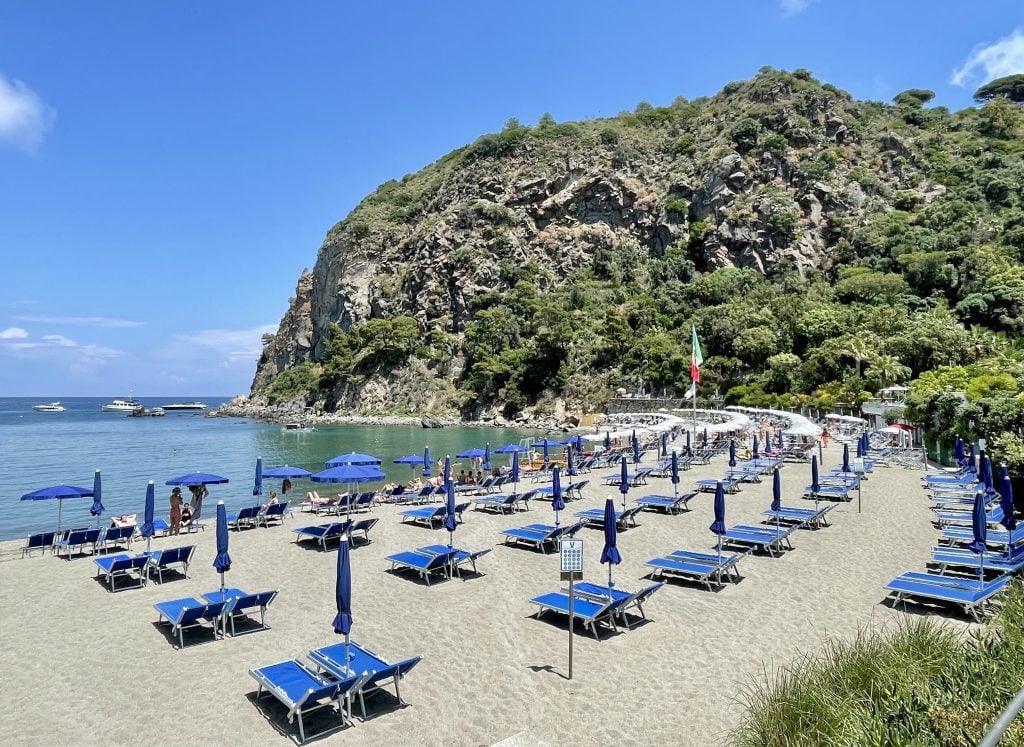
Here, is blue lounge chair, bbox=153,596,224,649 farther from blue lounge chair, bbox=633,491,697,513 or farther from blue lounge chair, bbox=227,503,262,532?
blue lounge chair, bbox=633,491,697,513

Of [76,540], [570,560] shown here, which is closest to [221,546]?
[570,560]

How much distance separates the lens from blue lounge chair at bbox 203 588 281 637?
8781 mm

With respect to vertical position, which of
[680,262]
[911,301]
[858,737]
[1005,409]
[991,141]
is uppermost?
[991,141]

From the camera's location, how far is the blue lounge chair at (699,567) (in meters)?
10.8

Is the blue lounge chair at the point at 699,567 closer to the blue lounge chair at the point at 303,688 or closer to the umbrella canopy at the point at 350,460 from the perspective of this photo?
the blue lounge chair at the point at 303,688

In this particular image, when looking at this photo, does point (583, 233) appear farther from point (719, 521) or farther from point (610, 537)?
point (610, 537)

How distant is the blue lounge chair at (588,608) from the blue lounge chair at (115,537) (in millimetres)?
11273

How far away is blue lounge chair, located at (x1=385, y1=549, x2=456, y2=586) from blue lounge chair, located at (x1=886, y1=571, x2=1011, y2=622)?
7.38 metres

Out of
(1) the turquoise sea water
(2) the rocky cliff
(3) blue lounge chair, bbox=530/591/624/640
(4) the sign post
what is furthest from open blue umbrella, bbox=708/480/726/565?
(2) the rocky cliff

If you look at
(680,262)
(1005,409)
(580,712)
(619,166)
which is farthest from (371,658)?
(619,166)

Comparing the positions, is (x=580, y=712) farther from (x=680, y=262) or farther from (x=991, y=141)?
(x=991, y=141)

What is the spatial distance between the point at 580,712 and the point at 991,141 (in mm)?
107804

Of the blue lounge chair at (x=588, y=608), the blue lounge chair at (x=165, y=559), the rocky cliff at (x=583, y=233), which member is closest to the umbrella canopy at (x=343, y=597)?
the blue lounge chair at (x=588, y=608)

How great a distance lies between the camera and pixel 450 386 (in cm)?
7969
